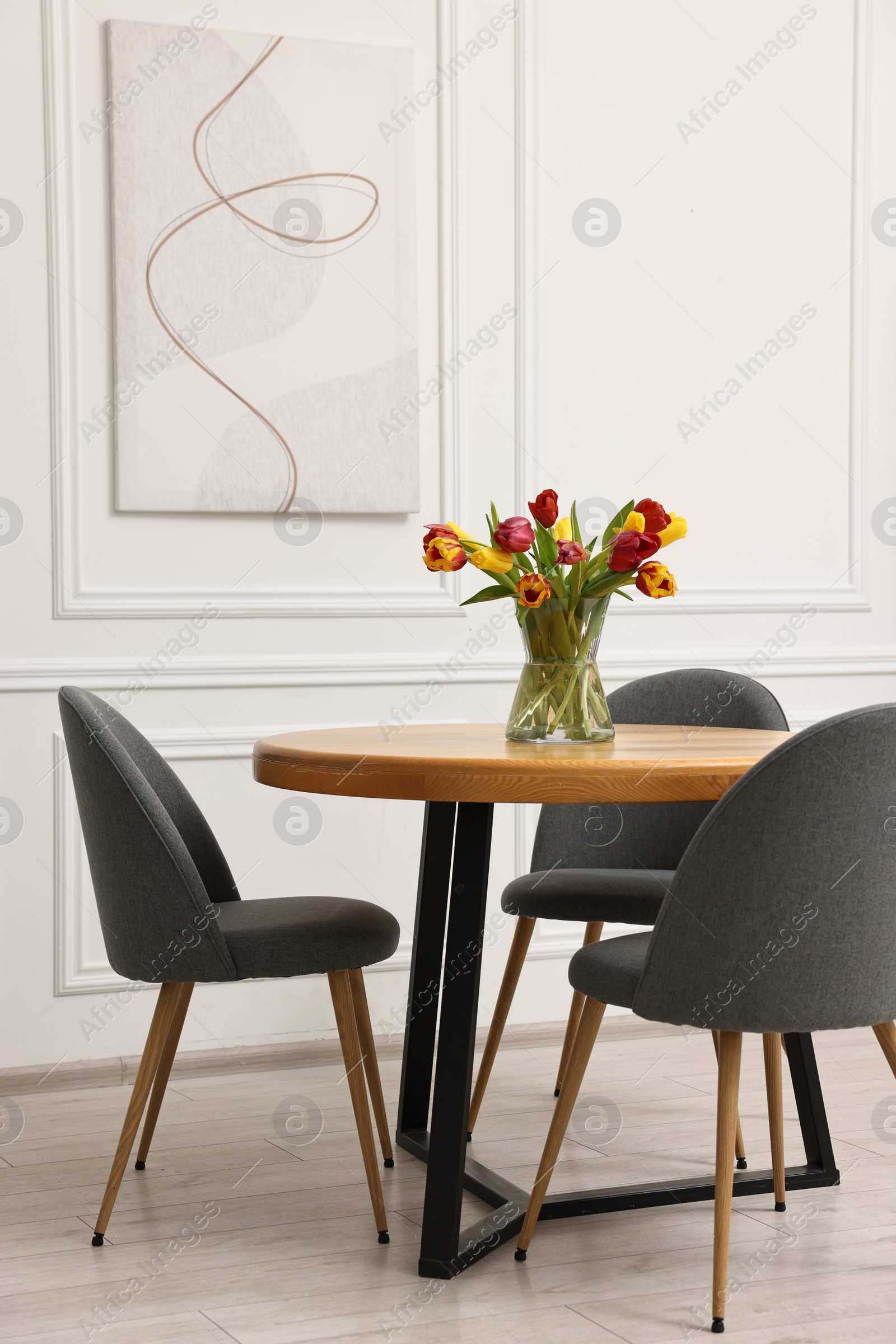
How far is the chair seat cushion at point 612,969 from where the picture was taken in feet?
5.71

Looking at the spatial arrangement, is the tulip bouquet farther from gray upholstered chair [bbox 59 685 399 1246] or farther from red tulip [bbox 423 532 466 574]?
gray upholstered chair [bbox 59 685 399 1246]

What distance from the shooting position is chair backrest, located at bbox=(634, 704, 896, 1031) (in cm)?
157

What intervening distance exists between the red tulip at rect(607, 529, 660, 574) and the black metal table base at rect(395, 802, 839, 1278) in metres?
0.43

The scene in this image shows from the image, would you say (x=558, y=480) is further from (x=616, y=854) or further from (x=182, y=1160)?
(x=182, y=1160)

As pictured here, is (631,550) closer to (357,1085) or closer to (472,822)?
(472,822)

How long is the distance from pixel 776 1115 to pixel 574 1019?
53cm

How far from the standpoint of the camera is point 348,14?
10.0 ft

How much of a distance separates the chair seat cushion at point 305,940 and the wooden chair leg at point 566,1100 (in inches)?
13.9

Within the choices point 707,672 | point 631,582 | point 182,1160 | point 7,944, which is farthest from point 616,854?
point 7,944

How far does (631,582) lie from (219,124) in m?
1.66

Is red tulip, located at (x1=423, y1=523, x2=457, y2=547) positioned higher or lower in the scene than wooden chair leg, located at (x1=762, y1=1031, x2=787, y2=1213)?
higher

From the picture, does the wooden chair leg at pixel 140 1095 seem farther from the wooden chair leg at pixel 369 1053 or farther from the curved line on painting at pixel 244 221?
the curved line on painting at pixel 244 221

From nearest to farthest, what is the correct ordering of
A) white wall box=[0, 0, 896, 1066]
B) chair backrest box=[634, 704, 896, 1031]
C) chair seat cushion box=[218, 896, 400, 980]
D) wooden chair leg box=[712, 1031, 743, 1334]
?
1. chair backrest box=[634, 704, 896, 1031]
2. wooden chair leg box=[712, 1031, 743, 1334]
3. chair seat cushion box=[218, 896, 400, 980]
4. white wall box=[0, 0, 896, 1066]

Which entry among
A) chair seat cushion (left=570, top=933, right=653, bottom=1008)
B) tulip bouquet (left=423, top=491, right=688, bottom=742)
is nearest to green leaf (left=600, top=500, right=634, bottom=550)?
tulip bouquet (left=423, top=491, right=688, bottom=742)
